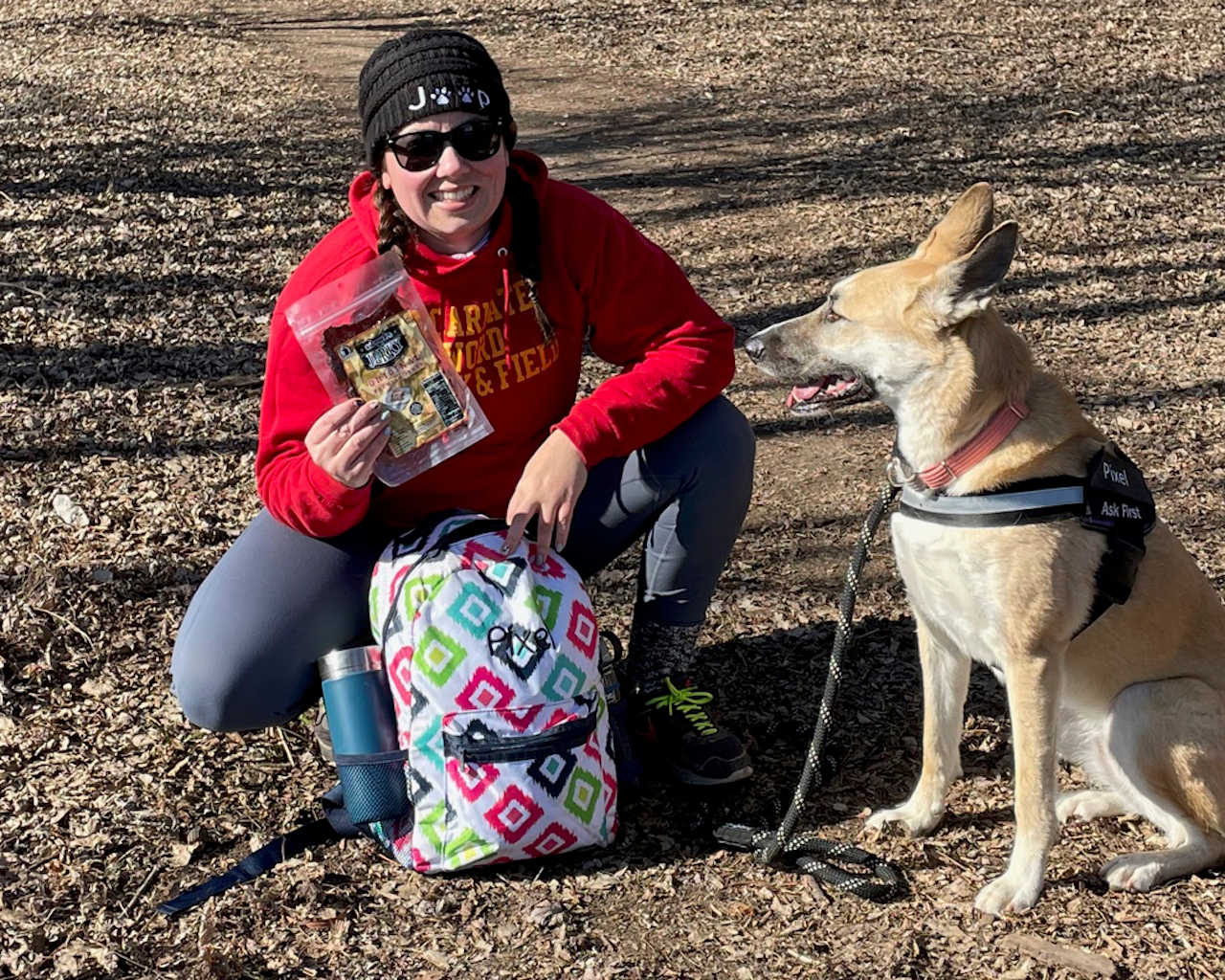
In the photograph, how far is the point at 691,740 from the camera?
3.44m

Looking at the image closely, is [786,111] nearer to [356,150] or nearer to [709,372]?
[356,150]

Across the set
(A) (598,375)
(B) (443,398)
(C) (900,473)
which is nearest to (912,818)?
(C) (900,473)

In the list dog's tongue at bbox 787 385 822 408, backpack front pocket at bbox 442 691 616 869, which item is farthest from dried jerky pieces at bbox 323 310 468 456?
dog's tongue at bbox 787 385 822 408

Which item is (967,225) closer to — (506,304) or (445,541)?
(506,304)

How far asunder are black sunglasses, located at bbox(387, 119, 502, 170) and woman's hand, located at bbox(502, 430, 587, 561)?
2.20 feet

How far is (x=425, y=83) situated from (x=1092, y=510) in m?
1.74

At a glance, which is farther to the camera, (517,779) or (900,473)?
(900,473)

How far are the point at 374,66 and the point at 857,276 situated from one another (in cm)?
124

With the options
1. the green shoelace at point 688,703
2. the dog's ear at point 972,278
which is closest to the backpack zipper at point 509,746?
the green shoelace at point 688,703

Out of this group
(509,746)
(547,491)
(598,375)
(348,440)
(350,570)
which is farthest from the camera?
(598,375)

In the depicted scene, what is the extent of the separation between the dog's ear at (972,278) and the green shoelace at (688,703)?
1208 millimetres

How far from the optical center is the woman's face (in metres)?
2.96

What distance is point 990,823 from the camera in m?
3.37

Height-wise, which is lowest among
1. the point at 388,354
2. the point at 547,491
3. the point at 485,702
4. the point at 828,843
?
the point at 828,843
